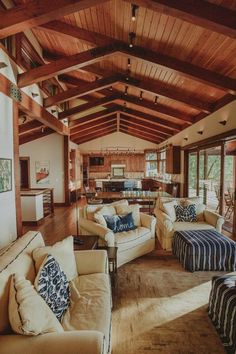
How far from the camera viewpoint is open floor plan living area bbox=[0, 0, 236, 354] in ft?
6.14

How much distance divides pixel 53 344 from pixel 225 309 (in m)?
1.66

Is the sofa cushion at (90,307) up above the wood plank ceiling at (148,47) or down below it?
below

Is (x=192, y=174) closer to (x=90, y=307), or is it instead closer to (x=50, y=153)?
(x=50, y=153)

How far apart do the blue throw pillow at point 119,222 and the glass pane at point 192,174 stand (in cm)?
413

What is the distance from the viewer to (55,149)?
9.23 meters

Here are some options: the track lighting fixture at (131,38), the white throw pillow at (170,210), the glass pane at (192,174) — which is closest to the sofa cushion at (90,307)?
the white throw pillow at (170,210)

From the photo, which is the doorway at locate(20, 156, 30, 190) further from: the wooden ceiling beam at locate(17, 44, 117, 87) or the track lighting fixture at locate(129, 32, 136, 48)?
the track lighting fixture at locate(129, 32, 136, 48)

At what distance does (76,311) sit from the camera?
6.32 feet

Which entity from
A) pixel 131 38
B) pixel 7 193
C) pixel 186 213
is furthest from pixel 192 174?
pixel 7 193

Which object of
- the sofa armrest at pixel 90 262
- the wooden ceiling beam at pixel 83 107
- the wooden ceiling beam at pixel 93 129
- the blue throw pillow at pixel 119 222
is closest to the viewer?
the sofa armrest at pixel 90 262

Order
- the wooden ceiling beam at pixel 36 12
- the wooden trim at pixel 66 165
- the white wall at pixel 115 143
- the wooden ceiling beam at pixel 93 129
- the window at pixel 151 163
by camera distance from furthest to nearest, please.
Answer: the window at pixel 151 163 < the white wall at pixel 115 143 < the wooden ceiling beam at pixel 93 129 < the wooden trim at pixel 66 165 < the wooden ceiling beam at pixel 36 12

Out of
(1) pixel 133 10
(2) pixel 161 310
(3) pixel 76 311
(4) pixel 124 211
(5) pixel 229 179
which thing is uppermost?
(1) pixel 133 10

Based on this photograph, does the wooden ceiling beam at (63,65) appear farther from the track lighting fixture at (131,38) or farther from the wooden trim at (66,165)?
the wooden trim at (66,165)

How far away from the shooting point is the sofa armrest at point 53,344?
53.3 inches
